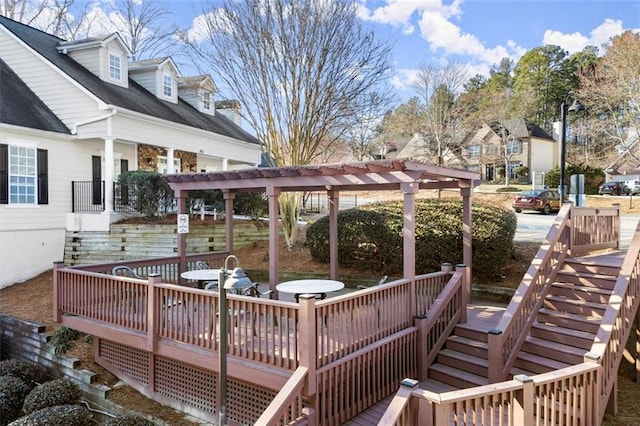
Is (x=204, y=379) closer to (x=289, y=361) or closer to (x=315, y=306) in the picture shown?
(x=289, y=361)

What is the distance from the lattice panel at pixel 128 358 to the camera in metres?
6.69

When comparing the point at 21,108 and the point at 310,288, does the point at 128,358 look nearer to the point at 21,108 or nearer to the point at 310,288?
the point at 310,288

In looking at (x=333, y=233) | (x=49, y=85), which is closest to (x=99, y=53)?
(x=49, y=85)

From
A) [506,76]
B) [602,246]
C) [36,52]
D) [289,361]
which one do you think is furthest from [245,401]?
[506,76]

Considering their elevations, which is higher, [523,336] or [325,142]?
[325,142]

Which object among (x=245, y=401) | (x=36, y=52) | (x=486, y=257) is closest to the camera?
(x=245, y=401)

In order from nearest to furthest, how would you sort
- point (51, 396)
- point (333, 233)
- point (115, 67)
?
point (51, 396), point (333, 233), point (115, 67)

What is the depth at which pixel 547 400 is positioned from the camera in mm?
3729

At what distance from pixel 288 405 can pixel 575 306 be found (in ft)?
15.0

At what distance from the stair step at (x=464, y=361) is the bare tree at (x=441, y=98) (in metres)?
23.3

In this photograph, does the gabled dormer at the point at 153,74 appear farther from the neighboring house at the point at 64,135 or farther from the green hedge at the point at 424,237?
the green hedge at the point at 424,237

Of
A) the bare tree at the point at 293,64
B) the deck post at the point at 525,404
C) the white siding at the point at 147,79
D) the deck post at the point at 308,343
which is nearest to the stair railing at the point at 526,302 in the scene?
the deck post at the point at 525,404

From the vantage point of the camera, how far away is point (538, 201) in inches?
853

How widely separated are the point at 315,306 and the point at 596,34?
3251 cm
